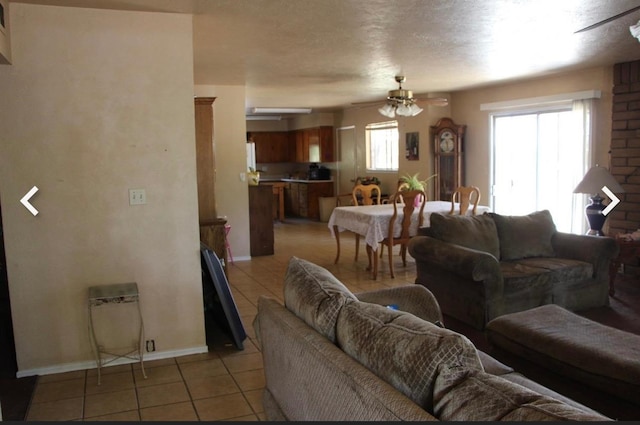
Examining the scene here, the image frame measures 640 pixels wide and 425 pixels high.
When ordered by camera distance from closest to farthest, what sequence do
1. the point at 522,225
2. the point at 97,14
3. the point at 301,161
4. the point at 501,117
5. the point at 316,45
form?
the point at 97,14 < the point at 316,45 < the point at 522,225 < the point at 501,117 < the point at 301,161

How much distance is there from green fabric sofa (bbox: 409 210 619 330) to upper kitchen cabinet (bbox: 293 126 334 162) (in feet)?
22.1

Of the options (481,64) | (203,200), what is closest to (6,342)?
(203,200)

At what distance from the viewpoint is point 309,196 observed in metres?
11.3

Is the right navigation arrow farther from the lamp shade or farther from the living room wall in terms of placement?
the living room wall

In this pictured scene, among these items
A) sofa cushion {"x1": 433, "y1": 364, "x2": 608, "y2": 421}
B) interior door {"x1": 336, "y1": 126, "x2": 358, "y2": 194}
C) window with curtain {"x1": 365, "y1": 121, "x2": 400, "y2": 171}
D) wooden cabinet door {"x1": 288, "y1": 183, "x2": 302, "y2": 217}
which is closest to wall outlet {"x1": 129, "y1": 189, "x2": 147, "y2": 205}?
sofa cushion {"x1": 433, "y1": 364, "x2": 608, "y2": 421}

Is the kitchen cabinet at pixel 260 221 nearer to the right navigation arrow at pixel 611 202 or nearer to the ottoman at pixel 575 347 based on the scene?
the right navigation arrow at pixel 611 202

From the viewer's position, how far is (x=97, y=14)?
3.34 meters

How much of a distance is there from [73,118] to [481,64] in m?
4.01

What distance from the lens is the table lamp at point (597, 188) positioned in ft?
17.4

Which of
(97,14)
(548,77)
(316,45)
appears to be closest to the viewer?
(97,14)

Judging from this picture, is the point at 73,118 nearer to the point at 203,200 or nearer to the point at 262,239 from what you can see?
the point at 203,200

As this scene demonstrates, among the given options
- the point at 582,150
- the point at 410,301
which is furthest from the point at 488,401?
the point at 582,150

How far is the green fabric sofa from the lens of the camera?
13.3ft

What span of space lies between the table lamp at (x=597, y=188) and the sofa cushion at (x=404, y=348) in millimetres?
4298
